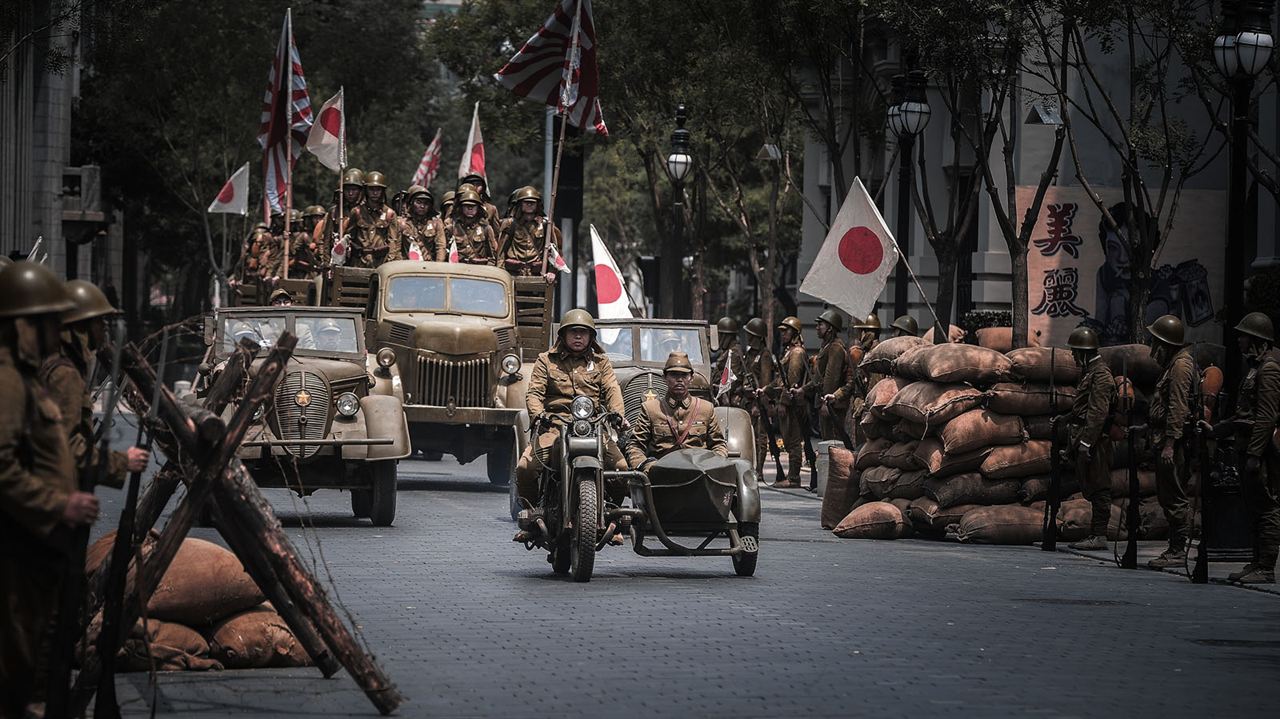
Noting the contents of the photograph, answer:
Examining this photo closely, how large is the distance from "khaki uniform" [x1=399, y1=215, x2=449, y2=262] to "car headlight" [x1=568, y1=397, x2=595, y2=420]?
12.4 m

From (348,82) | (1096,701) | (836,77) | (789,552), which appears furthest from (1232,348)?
(348,82)

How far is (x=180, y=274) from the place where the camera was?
72750mm

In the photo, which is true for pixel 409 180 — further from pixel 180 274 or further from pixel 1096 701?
pixel 1096 701

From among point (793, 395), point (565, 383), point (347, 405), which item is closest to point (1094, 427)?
point (565, 383)

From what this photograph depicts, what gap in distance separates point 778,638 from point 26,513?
563 centimetres

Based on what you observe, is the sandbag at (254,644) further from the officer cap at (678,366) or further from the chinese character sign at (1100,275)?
the chinese character sign at (1100,275)

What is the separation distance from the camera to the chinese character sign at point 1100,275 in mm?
30766

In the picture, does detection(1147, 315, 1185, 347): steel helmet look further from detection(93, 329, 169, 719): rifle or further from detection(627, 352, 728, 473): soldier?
detection(93, 329, 169, 719): rifle

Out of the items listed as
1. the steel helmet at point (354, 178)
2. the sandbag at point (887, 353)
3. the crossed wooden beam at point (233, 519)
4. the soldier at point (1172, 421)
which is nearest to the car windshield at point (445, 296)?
the steel helmet at point (354, 178)

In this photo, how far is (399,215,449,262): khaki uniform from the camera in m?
26.5

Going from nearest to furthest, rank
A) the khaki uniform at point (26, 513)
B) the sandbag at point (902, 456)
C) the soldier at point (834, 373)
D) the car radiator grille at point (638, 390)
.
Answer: the khaki uniform at point (26, 513) < the sandbag at point (902, 456) < the car radiator grille at point (638, 390) < the soldier at point (834, 373)

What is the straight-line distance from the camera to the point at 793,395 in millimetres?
26672

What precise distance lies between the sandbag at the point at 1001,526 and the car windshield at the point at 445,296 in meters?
8.20

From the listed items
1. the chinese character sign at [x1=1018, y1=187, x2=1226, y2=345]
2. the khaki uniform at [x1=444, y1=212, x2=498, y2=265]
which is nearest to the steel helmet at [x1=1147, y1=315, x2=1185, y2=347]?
the khaki uniform at [x1=444, y1=212, x2=498, y2=265]
